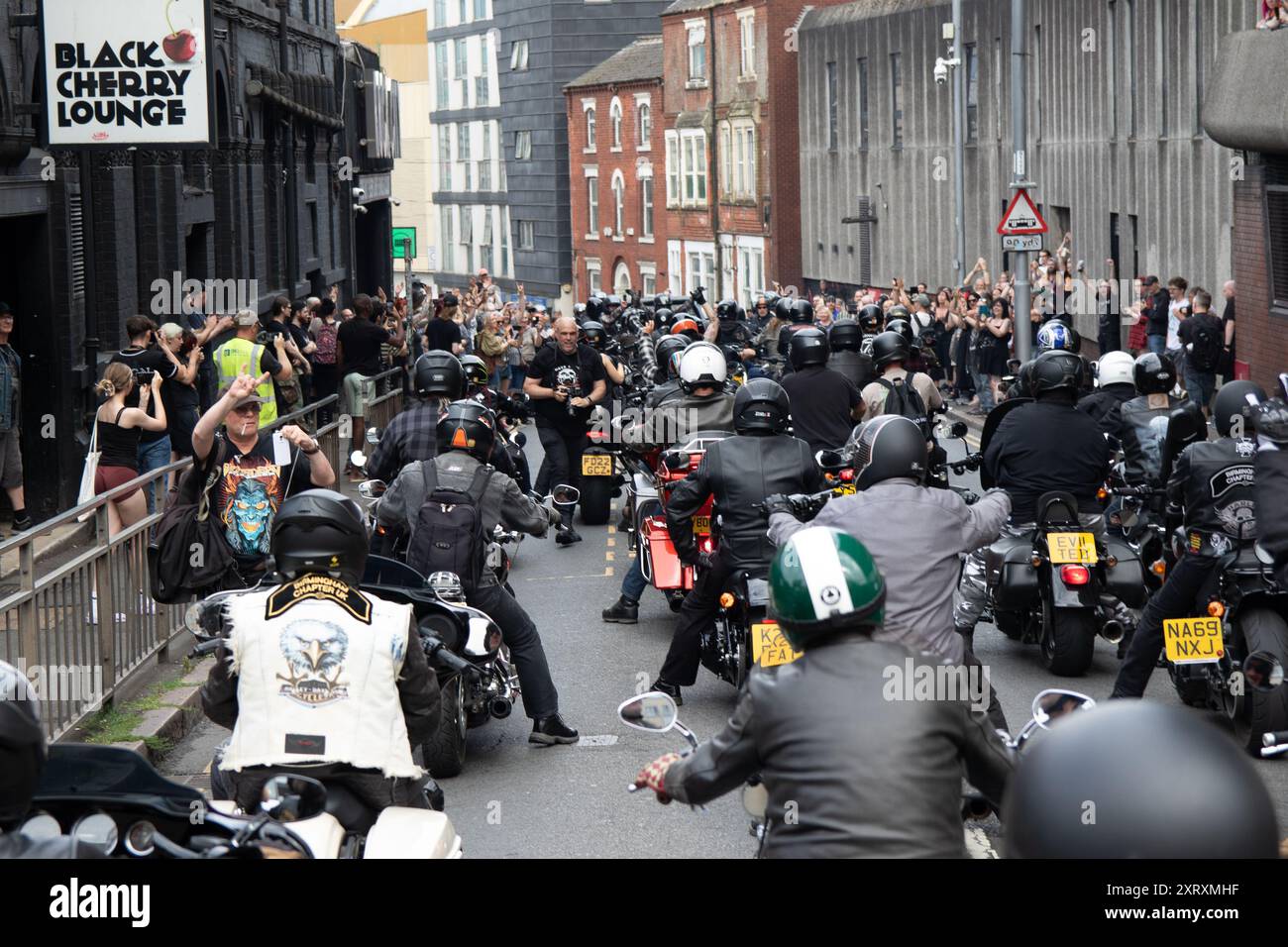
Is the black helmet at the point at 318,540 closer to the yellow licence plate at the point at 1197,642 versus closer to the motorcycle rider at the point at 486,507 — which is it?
the motorcycle rider at the point at 486,507

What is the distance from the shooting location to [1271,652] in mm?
8656

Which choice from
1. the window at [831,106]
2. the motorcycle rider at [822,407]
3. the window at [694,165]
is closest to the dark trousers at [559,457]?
the motorcycle rider at [822,407]

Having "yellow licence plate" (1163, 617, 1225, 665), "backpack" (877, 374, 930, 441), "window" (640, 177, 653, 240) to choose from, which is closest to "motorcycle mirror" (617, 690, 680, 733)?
"yellow licence plate" (1163, 617, 1225, 665)

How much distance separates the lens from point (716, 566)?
31.4ft

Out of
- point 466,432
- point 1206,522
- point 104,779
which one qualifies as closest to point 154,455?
point 466,432

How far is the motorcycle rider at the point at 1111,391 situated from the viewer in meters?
11.9

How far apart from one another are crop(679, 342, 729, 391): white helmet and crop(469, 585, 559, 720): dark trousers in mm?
3153

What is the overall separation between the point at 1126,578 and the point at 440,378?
4.01m

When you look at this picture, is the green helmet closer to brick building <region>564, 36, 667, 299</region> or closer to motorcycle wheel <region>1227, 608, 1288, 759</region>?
motorcycle wheel <region>1227, 608, 1288, 759</region>

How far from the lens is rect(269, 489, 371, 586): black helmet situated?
18.9 ft

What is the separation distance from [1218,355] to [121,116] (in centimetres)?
1259

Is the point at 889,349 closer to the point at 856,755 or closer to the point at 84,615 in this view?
the point at 84,615

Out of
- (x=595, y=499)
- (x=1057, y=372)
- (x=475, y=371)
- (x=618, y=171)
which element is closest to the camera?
(x=1057, y=372)

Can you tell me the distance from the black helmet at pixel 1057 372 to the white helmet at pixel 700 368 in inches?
91.5
